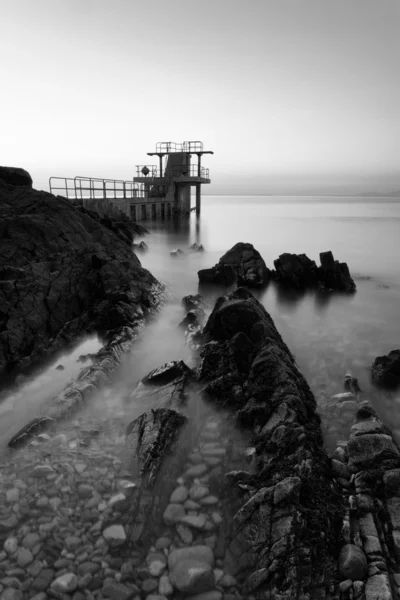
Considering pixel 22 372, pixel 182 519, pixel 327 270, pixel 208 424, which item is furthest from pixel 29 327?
pixel 327 270

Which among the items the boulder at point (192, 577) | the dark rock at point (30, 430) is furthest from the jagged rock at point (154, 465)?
the dark rock at point (30, 430)

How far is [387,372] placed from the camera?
8.25 metres

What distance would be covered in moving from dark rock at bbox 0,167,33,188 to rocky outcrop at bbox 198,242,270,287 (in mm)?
8016

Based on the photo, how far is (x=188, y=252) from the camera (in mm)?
28766

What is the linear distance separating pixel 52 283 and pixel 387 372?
336 inches

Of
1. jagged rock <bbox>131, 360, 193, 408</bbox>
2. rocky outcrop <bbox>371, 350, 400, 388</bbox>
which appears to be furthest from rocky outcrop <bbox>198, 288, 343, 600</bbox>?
rocky outcrop <bbox>371, 350, 400, 388</bbox>

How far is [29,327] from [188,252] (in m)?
20.5

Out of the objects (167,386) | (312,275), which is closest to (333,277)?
(312,275)

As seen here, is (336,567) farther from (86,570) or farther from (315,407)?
(315,407)

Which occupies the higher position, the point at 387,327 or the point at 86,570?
the point at 86,570

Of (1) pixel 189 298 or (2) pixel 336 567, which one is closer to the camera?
(2) pixel 336 567

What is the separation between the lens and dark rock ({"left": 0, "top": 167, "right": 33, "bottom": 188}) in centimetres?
1447

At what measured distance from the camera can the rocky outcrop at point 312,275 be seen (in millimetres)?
18938

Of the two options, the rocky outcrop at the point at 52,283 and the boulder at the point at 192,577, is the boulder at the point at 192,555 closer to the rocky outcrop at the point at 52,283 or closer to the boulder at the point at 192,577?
the boulder at the point at 192,577
